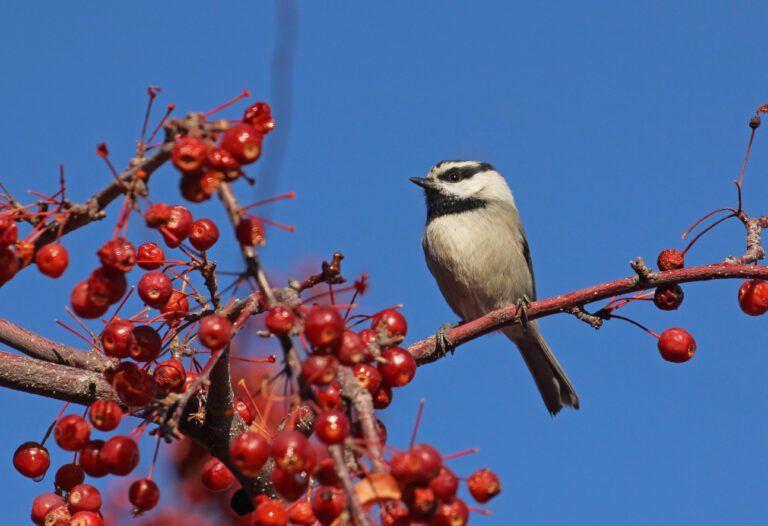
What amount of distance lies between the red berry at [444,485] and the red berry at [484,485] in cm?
15

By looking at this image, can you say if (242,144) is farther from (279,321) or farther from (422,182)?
(422,182)

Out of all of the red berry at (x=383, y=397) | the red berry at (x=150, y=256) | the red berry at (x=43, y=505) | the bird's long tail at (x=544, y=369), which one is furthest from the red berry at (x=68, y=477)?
the bird's long tail at (x=544, y=369)

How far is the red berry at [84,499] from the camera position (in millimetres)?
2508

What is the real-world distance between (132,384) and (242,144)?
2.72 ft

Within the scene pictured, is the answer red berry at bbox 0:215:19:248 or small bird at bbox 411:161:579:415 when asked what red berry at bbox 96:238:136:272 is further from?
small bird at bbox 411:161:579:415

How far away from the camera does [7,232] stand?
2.25m

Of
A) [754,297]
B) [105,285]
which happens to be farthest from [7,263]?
[754,297]

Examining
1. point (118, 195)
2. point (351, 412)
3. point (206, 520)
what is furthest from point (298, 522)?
point (206, 520)

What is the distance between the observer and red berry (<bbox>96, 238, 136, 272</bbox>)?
6.84ft

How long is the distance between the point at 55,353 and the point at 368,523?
1.97 m

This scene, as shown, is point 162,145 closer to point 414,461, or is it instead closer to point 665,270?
point 414,461

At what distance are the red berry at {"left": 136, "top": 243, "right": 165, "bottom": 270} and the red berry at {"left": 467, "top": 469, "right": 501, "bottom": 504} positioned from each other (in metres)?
1.17

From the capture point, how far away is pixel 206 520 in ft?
16.2

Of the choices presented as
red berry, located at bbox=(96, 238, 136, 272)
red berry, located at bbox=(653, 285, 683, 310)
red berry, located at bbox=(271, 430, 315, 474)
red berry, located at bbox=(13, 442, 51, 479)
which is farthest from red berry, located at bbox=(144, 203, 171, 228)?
red berry, located at bbox=(653, 285, 683, 310)
